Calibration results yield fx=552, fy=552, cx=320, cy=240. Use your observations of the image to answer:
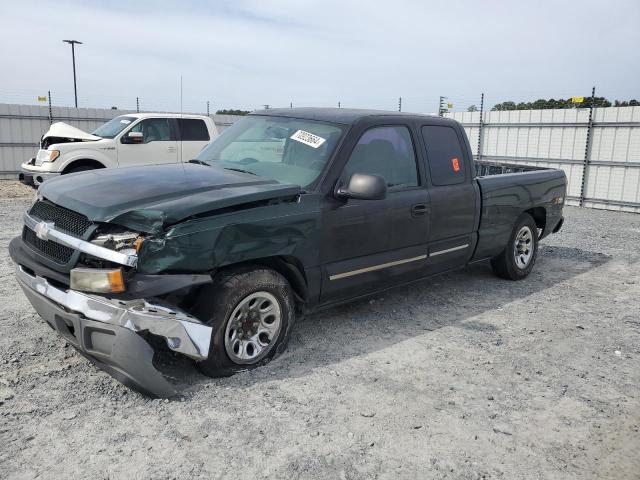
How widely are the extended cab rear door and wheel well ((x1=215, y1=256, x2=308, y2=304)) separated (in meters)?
1.52

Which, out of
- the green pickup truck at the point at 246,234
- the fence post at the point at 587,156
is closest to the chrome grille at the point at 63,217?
the green pickup truck at the point at 246,234

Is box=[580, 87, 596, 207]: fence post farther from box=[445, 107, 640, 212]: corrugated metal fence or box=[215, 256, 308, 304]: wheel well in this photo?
box=[215, 256, 308, 304]: wheel well

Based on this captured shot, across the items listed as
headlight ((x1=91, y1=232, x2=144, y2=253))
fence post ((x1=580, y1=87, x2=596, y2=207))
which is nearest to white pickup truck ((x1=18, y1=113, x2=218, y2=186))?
headlight ((x1=91, y1=232, x2=144, y2=253))

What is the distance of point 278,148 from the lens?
4.61m

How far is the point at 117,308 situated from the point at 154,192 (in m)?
0.83

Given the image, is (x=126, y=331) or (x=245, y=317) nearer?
(x=126, y=331)

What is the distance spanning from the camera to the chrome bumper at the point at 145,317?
324cm

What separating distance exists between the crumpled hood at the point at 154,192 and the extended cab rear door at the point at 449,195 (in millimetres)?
1638

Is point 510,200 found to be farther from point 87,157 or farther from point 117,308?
point 87,157

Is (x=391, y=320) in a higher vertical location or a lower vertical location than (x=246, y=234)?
lower

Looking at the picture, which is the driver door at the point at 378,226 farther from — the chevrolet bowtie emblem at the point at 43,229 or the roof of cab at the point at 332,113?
the chevrolet bowtie emblem at the point at 43,229

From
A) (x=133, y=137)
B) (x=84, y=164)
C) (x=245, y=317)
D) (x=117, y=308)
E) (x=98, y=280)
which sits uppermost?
(x=133, y=137)

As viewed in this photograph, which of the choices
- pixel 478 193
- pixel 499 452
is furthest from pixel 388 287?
pixel 499 452

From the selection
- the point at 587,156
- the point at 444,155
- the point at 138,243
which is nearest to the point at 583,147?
the point at 587,156
